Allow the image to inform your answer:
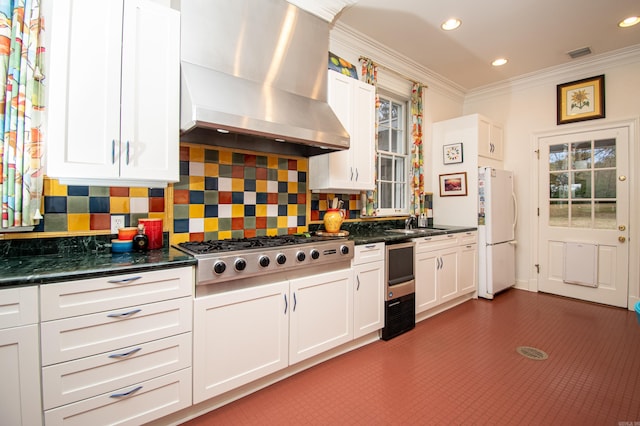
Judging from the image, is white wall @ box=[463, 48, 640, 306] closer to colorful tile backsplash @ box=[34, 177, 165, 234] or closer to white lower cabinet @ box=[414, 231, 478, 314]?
white lower cabinet @ box=[414, 231, 478, 314]

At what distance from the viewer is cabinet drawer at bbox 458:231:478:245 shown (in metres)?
3.70

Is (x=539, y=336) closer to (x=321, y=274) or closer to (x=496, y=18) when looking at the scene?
(x=321, y=274)

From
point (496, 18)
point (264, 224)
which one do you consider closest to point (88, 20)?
point (264, 224)

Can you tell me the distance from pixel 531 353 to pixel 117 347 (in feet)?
9.76

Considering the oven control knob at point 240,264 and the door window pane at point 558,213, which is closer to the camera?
the oven control knob at point 240,264

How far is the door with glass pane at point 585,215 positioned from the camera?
3.60 metres

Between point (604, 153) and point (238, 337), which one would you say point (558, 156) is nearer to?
point (604, 153)

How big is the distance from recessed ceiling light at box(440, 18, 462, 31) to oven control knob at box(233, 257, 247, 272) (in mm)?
2985

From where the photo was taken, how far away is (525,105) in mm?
4309

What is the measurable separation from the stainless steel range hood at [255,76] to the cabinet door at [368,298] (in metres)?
→ 1.06

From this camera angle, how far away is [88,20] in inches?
63.1

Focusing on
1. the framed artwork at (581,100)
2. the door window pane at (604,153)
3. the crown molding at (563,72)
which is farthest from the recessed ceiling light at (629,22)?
the door window pane at (604,153)

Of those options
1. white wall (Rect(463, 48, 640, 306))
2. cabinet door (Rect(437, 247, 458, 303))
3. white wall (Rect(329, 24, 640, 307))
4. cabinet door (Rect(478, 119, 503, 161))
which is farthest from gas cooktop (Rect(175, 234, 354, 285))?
white wall (Rect(463, 48, 640, 306))

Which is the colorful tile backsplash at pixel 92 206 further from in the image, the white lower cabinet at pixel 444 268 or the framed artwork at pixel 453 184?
the framed artwork at pixel 453 184
